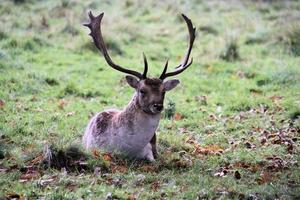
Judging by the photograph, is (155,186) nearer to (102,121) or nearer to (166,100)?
(102,121)

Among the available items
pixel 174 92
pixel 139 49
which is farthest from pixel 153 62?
pixel 174 92

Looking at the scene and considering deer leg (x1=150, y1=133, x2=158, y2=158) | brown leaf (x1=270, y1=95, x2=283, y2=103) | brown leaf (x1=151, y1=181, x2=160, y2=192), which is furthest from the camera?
brown leaf (x1=270, y1=95, x2=283, y2=103)

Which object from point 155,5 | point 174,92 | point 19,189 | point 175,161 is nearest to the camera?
point 19,189


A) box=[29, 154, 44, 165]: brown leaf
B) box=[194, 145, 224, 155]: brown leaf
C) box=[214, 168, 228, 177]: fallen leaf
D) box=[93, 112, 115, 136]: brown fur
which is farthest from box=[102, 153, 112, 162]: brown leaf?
box=[194, 145, 224, 155]: brown leaf

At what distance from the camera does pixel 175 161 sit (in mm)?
7762

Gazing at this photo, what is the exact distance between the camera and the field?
684 cm

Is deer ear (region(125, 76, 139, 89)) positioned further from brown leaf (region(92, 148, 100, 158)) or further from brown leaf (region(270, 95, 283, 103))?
brown leaf (region(270, 95, 283, 103))

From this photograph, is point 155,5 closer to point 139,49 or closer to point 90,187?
point 139,49

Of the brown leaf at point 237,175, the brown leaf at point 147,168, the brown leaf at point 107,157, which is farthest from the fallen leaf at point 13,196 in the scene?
the brown leaf at point 237,175

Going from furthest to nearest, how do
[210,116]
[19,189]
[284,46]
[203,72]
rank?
[284,46] → [203,72] → [210,116] → [19,189]

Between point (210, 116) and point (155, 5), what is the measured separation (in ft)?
35.0

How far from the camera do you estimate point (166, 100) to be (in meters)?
11.2

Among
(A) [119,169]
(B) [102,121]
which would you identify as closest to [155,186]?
(A) [119,169]

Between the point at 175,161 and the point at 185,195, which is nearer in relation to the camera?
the point at 185,195
